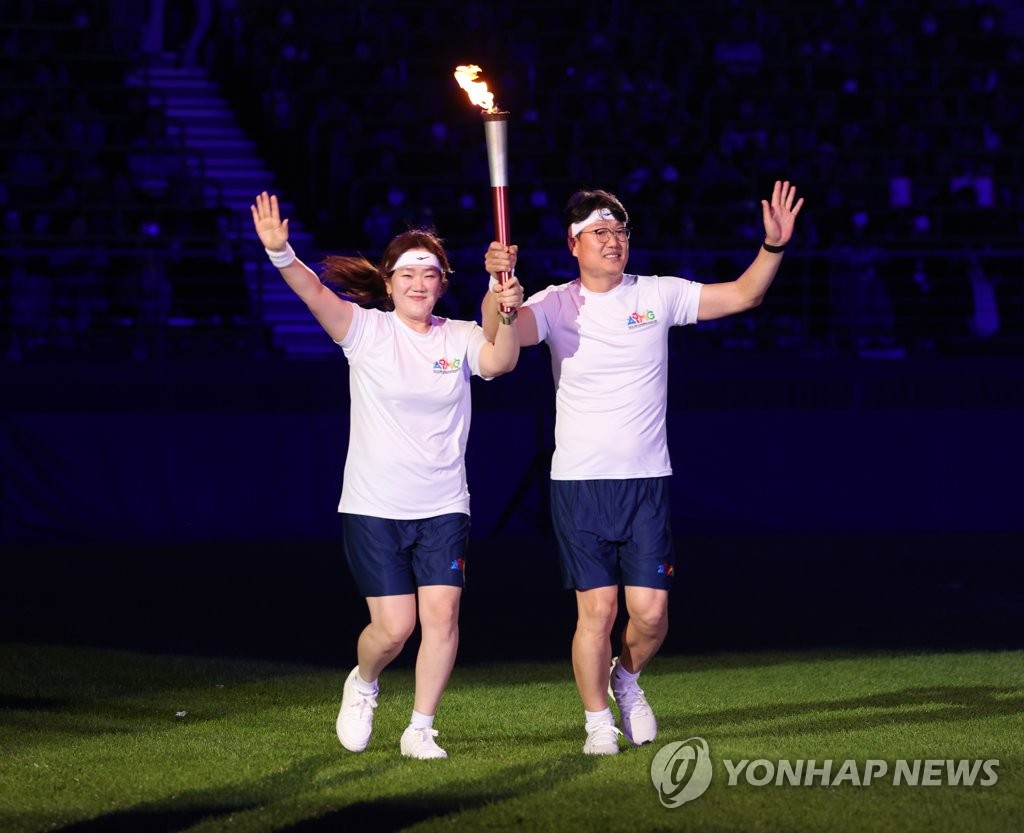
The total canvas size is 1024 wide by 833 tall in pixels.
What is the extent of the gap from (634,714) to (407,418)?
155 cm

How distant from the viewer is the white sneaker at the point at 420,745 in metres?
6.50

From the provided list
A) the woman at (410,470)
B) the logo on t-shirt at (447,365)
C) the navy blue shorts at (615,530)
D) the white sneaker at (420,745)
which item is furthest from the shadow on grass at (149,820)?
the logo on t-shirt at (447,365)

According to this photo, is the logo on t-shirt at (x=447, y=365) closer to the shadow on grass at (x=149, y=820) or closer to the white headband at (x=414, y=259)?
the white headband at (x=414, y=259)

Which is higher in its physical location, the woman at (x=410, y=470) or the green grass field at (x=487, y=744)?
the woman at (x=410, y=470)

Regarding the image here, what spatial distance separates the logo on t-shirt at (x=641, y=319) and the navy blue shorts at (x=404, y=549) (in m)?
1.03

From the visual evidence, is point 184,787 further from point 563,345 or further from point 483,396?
point 483,396

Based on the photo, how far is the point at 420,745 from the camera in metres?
6.53

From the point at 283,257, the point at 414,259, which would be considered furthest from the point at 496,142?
the point at 283,257

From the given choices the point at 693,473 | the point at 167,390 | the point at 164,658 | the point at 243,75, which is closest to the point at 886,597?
the point at 693,473

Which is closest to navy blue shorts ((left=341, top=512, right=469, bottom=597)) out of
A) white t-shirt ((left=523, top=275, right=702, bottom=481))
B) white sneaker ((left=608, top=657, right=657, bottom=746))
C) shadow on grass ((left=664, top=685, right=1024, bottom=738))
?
white t-shirt ((left=523, top=275, right=702, bottom=481))

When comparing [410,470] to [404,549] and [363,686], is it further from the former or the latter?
[363,686]

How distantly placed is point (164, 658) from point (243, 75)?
13.7 meters

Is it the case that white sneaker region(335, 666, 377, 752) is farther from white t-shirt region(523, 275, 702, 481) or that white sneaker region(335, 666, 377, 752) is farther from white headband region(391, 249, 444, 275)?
white headband region(391, 249, 444, 275)

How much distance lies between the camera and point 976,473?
589 inches
